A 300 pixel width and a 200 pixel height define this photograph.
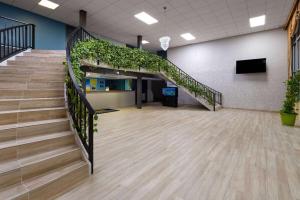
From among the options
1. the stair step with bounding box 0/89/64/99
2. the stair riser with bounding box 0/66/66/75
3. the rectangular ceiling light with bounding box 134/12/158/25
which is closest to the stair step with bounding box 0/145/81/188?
the stair step with bounding box 0/89/64/99

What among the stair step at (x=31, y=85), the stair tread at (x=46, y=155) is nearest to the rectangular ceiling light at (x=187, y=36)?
the stair step at (x=31, y=85)

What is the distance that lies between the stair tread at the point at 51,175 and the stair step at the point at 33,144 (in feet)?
1.24

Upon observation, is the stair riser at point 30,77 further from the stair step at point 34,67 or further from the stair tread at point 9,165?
the stair tread at point 9,165

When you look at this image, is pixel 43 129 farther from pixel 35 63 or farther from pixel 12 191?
pixel 35 63

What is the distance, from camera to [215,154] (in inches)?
126

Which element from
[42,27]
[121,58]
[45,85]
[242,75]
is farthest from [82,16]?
[242,75]

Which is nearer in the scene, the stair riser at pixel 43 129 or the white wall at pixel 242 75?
the stair riser at pixel 43 129

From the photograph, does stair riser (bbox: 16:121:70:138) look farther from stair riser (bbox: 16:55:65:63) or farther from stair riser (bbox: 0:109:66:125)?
stair riser (bbox: 16:55:65:63)

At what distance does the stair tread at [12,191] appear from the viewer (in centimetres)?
161

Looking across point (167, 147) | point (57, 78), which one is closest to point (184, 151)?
point (167, 147)

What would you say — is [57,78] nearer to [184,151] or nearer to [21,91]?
[21,91]

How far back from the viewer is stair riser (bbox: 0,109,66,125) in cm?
240

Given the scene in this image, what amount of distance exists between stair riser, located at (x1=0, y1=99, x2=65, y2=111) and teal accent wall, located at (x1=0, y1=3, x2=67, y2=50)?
6.29 metres

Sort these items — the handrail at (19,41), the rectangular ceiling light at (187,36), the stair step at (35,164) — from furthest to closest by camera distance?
1. the rectangular ceiling light at (187,36)
2. the handrail at (19,41)
3. the stair step at (35,164)
